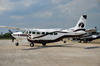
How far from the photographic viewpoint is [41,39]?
2133cm

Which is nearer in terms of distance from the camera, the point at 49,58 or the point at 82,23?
the point at 49,58

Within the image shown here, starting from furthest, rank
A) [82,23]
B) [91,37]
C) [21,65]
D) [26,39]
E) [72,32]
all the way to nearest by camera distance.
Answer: [91,37]
[82,23]
[72,32]
[26,39]
[21,65]

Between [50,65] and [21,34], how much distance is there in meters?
15.5

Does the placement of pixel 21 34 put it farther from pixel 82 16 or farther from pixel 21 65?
pixel 21 65

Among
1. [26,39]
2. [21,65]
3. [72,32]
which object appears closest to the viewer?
[21,65]

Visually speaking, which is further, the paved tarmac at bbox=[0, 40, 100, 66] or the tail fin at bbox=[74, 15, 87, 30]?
the tail fin at bbox=[74, 15, 87, 30]

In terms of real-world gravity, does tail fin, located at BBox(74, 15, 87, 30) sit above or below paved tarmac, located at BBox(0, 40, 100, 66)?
above

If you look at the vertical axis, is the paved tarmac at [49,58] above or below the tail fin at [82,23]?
below

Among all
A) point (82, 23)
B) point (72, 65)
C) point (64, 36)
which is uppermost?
point (82, 23)

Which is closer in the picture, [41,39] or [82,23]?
[41,39]

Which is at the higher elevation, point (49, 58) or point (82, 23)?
point (82, 23)

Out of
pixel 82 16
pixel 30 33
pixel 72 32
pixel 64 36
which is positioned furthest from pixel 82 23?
pixel 30 33

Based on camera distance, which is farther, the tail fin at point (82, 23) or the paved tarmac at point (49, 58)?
the tail fin at point (82, 23)

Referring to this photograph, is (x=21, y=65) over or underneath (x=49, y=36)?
underneath
